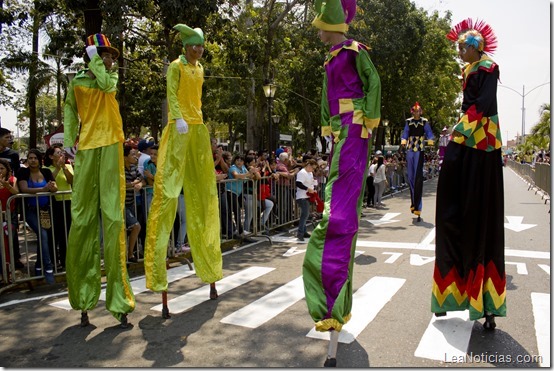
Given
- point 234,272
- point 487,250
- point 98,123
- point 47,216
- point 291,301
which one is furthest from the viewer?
point 234,272

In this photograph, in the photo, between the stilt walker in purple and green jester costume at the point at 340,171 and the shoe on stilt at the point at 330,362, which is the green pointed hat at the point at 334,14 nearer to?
the stilt walker in purple and green jester costume at the point at 340,171

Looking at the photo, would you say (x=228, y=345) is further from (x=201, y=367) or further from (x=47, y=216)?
(x=47, y=216)

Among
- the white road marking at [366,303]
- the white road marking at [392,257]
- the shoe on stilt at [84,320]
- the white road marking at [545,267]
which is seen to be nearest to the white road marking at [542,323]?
the white road marking at [545,267]

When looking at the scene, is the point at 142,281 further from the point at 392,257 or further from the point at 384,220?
the point at 384,220

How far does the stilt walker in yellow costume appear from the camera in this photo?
446cm

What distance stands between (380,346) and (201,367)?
55.5 inches

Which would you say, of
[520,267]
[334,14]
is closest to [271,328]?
[334,14]

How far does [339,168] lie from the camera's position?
3438 millimetres

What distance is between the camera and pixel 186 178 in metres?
4.88

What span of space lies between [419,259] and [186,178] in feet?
12.5

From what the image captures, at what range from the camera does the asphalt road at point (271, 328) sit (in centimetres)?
358


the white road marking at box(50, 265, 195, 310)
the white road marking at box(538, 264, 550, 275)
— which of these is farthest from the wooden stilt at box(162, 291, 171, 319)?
the white road marking at box(538, 264, 550, 275)

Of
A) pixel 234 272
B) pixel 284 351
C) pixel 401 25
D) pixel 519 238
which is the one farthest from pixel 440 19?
pixel 284 351

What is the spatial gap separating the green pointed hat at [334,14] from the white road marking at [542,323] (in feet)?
9.55
